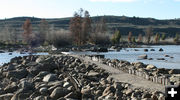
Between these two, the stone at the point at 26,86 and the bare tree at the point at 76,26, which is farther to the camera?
the bare tree at the point at 76,26

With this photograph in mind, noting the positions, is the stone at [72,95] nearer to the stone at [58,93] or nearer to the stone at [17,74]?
the stone at [58,93]

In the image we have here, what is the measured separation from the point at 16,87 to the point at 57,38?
6883cm

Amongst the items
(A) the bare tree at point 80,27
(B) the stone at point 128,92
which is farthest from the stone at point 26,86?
(A) the bare tree at point 80,27

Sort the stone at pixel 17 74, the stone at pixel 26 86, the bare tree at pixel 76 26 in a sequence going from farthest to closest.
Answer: the bare tree at pixel 76 26
the stone at pixel 17 74
the stone at pixel 26 86

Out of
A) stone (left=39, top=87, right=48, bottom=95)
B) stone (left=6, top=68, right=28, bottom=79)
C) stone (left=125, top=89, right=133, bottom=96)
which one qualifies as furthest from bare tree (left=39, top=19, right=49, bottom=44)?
stone (left=125, top=89, right=133, bottom=96)

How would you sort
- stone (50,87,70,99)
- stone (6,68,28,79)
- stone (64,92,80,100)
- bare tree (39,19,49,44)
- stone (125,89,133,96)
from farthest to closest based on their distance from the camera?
bare tree (39,19,49,44) < stone (6,68,28,79) < stone (50,87,70,99) < stone (64,92,80,100) < stone (125,89,133,96)

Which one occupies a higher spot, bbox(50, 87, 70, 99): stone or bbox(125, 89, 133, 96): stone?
bbox(125, 89, 133, 96): stone

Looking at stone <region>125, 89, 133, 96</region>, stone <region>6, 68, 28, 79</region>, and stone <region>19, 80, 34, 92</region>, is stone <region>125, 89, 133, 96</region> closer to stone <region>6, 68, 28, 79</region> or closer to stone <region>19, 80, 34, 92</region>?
stone <region>19, 80, 34, 92</region>

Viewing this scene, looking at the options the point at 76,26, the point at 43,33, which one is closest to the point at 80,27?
the point at 76,26

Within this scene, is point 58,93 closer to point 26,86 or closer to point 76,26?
point 26,86

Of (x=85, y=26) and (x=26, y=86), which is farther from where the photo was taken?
(x=85, y=26)

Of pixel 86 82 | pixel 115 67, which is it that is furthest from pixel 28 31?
pixel 86 82

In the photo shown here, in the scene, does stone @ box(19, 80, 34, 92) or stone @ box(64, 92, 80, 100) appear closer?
stone @ box(64, 92, 80, 100)

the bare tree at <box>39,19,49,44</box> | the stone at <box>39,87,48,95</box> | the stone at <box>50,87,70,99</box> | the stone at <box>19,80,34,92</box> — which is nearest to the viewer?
the stone at <box>50,87,70,99</box>
